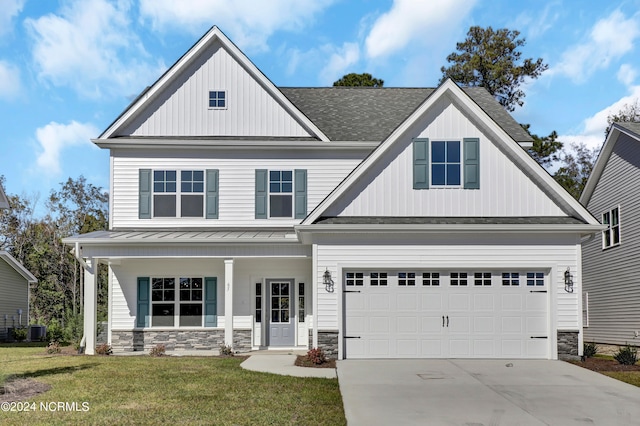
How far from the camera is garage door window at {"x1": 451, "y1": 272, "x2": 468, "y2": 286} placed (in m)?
17.1

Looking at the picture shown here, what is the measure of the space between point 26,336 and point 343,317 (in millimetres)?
19448

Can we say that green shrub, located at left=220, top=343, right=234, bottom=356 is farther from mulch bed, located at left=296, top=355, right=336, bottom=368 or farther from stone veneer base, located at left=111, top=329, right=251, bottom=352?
mulch bed, located at left=296, top=355, right=336, bottom=368

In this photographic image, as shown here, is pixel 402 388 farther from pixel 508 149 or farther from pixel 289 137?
pixel 289 137

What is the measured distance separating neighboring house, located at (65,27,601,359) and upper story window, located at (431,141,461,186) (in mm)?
35

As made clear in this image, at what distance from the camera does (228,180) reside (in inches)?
829

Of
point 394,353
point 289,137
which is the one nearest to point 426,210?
point 394,353

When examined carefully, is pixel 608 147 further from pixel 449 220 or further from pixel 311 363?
pixel 311 363

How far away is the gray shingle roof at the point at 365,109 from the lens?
72.0 ft

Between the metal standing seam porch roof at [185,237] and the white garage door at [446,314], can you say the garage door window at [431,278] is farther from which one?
the metal standing seam porch roof at [185,237]

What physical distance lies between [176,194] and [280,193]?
314 centimetres

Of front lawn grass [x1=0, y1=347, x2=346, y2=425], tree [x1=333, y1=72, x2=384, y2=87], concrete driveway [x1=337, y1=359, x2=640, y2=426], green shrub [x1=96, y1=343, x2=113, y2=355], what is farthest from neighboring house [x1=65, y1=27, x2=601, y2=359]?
tree [x1=333, y1=72, x2=384, y2=87]

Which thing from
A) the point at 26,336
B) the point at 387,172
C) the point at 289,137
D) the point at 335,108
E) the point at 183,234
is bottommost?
the point at 26,336

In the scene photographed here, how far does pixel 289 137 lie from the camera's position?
69.4ft

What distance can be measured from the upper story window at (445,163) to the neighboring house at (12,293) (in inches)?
814
